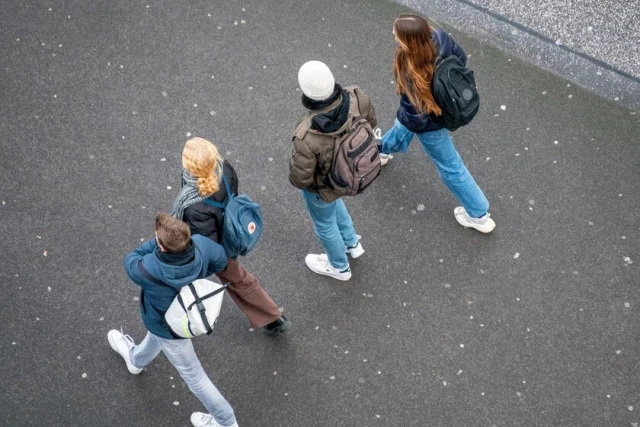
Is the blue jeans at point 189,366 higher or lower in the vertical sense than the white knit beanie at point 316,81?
lower

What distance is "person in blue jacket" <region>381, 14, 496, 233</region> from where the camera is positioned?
14.4ft

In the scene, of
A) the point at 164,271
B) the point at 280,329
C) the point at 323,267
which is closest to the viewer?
the point at 164,271

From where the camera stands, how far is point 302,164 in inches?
168

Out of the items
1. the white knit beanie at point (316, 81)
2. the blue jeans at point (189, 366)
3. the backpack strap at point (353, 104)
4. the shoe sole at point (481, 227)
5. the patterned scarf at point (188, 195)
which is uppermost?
the white knit beanie at point (316, 81)

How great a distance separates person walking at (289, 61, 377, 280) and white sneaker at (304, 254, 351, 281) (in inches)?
14.3

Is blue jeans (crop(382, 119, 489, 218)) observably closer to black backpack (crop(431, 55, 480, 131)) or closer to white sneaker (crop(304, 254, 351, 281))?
black backpack (crop(431, 55, 480, 131))

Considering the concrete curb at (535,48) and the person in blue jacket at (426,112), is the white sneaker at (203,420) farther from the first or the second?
the concrete curb at (535,48)

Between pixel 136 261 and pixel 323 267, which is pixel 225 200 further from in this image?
pixel 323 267

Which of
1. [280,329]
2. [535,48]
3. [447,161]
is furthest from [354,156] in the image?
[535,48]

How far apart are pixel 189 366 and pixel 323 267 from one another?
54.8 inches

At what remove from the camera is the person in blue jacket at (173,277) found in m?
3.70

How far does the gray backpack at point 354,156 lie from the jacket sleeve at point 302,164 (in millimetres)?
122

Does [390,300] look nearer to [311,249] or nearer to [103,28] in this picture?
[311,249]

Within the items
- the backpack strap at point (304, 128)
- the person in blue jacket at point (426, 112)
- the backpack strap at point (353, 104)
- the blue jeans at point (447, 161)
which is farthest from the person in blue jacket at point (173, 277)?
the blue jeans at point (447, 161)
